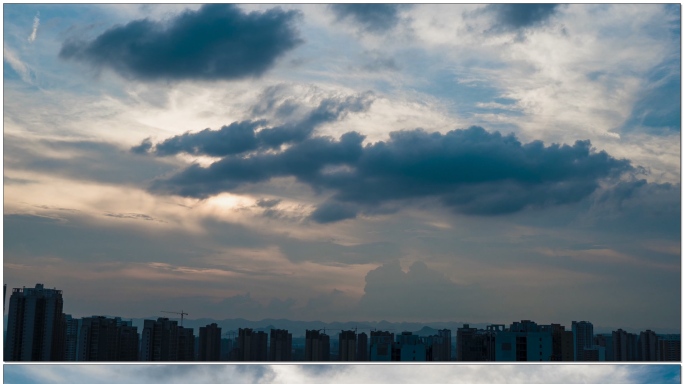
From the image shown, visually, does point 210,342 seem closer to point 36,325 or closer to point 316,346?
point 316,346

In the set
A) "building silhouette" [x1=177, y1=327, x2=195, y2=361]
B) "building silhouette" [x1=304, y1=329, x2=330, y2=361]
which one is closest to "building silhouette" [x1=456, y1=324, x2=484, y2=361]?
"building silhouette" [x1=304, y1=329, x2=330, y2=361]

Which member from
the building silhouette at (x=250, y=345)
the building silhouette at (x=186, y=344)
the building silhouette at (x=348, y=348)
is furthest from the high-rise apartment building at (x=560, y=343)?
the building silhouette at (x=186, y=344)

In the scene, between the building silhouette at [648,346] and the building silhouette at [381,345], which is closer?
the building silhouette at [648,346]

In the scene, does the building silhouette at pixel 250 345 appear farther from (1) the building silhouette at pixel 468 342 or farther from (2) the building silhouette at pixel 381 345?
(1) the building silhouette at pixel 468 342

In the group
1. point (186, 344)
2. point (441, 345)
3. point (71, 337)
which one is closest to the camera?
point (71, 337)

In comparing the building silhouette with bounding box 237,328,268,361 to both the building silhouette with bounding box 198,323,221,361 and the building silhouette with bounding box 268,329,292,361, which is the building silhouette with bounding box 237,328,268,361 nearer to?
the building silhouette with bounding box 268,329,292,361

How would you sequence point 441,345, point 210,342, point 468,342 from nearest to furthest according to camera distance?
point 210,342 → point 468,342 → point 441,345

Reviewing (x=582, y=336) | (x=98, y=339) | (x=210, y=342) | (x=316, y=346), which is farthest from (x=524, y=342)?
(x=98, y=339)
